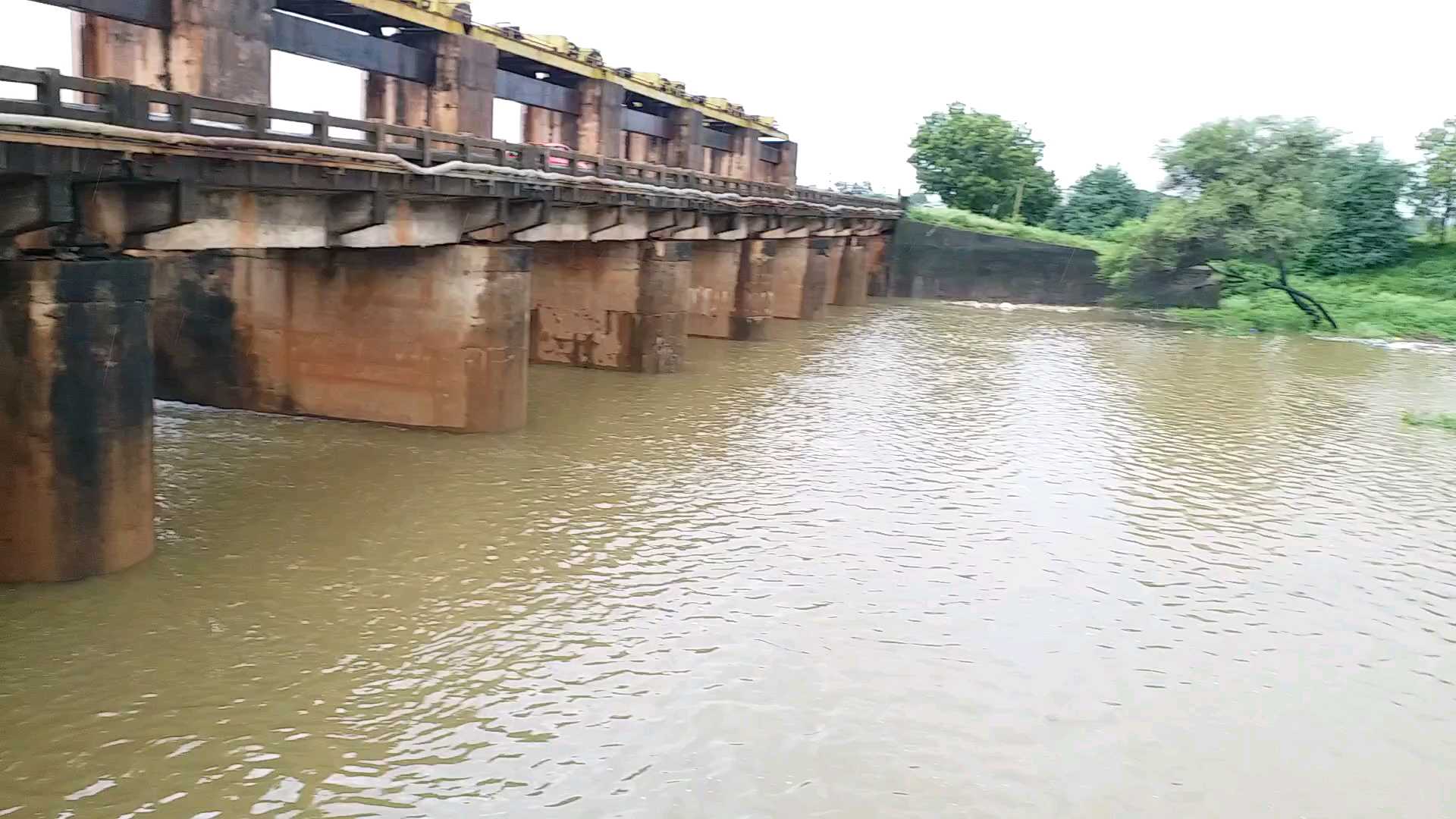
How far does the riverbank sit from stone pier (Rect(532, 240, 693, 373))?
29.2 meters

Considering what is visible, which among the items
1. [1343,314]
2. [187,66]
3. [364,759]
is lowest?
[364,759]

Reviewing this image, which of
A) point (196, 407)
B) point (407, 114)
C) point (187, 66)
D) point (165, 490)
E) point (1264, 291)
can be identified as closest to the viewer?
point (165, 490)

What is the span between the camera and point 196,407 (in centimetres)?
2075

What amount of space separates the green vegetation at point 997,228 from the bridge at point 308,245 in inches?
837

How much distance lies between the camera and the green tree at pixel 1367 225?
6122cm

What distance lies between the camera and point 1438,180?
60.8 meters

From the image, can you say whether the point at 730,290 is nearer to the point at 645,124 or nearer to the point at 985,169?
the point at 645,124

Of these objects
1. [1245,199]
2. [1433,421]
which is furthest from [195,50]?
[1245,199]

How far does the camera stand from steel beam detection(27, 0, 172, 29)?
67.7 ft

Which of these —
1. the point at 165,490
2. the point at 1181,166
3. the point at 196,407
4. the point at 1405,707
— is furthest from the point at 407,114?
the point at 1181,166

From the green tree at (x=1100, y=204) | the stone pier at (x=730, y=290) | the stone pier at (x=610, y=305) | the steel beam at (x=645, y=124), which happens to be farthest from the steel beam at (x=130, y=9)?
the green tree at (x=1100, y=204)

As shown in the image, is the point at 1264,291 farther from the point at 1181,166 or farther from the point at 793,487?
the point at 793,487

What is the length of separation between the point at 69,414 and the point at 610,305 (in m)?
16.6

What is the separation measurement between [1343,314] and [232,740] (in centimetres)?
5208
